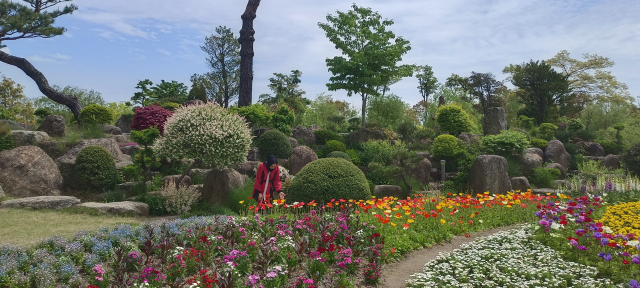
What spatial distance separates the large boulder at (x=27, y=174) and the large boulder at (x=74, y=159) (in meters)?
0.32

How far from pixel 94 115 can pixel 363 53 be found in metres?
13.4

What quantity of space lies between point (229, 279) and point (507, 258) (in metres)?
3.93

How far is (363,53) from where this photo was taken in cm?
2248

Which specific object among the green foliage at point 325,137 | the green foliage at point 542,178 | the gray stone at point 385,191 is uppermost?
the green foliage at point 325,137

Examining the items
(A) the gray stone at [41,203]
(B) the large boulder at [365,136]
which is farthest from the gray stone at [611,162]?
(A) the gray stone at [41,203]

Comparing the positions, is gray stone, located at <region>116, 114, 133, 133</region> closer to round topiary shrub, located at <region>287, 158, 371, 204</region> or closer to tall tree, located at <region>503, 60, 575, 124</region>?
round topiary shrub, located at <region>287, 158, 371, 204</region>

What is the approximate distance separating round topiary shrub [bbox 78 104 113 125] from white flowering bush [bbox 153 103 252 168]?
30.4 ft

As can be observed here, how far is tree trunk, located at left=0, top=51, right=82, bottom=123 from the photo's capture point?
864 inches

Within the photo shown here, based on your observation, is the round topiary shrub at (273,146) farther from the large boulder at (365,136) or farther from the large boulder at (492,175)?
the large boulder at (492,175)

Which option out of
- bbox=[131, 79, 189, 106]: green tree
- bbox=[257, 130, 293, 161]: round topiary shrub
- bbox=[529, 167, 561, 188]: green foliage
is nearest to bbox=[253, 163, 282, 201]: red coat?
bbox=[257, 130, 293, 161]: round topiary shrub

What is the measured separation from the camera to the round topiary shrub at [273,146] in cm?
1592

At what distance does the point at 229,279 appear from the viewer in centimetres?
376

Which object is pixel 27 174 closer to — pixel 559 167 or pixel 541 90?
pixel 559 167

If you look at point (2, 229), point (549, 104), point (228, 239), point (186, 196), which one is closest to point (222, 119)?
point (186, 196)
